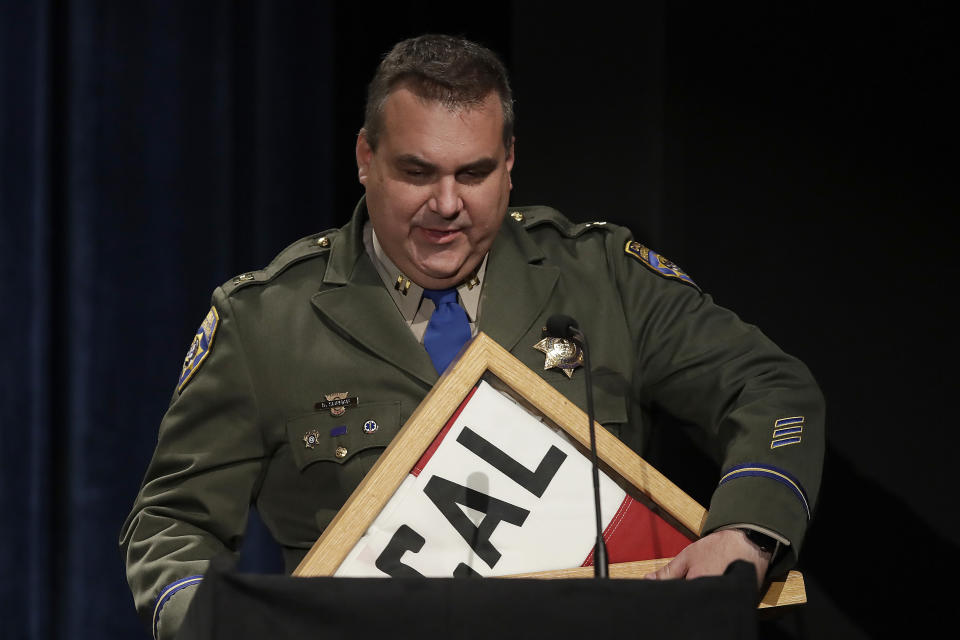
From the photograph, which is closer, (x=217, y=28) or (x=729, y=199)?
(x=729, y=199)

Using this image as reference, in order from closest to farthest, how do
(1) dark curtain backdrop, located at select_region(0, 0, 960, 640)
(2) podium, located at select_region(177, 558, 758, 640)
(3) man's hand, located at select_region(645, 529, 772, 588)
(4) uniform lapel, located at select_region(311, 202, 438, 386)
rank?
(2) podium, located at select_region(177, 558, 758, 640) → (3) man's hand, located at select_region(645, 529, 772, 588) → (4) uniform lapel, located at select_region(311, 202, 438, 386) → (1) dark curtain backdrop, located at select_region(0, 0, 960, 640)

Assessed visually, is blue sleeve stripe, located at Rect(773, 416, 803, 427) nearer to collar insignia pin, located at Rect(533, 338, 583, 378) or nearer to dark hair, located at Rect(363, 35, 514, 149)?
collar insignia pin, located at Rect(533, 338, 583, 378)

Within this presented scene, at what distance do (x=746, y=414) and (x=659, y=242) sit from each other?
788 mm

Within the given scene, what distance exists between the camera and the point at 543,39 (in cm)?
246

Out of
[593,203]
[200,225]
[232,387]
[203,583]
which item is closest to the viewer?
[203,583]

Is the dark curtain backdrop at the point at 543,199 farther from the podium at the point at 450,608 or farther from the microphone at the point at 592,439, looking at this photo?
the podium at the point at 450,608

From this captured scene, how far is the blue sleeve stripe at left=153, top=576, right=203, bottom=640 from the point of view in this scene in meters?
1.39

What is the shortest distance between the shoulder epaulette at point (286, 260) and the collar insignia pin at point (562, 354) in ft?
1.24

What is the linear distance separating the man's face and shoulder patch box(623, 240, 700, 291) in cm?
26

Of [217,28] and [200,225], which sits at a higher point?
[217,28]

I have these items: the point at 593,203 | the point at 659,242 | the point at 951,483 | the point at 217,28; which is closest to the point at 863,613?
the point at 951,483

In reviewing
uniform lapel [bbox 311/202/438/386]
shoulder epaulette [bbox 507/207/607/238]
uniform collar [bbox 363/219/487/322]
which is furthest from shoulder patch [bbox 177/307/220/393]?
shoulder epaulette [bbox 507/207/607/238]

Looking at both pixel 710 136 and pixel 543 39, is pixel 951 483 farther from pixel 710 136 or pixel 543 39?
pixel 543 39

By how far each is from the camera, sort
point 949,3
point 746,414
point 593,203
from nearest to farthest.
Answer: point 746,414
point 949,3
point 593,203
